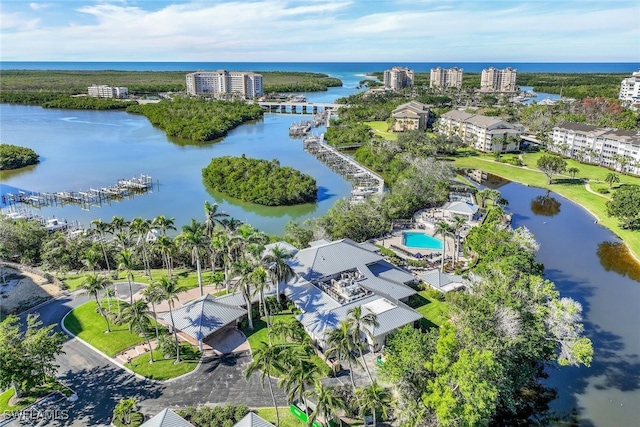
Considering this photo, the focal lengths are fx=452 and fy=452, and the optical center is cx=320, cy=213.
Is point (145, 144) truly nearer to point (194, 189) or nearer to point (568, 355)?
point (194, 189)

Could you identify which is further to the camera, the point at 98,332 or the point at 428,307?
the point at 428,307

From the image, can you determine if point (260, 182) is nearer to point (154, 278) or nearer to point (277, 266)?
point (154, 278)

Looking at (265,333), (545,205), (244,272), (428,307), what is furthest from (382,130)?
(244,272)

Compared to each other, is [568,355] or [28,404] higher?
[568,355]

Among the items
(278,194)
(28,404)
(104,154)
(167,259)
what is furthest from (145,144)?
(28,404)

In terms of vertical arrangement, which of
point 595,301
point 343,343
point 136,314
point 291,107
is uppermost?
point 291,107

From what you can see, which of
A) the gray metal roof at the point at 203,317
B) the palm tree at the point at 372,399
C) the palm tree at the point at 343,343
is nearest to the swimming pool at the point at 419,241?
the gray metal roof at the point at 203,317
